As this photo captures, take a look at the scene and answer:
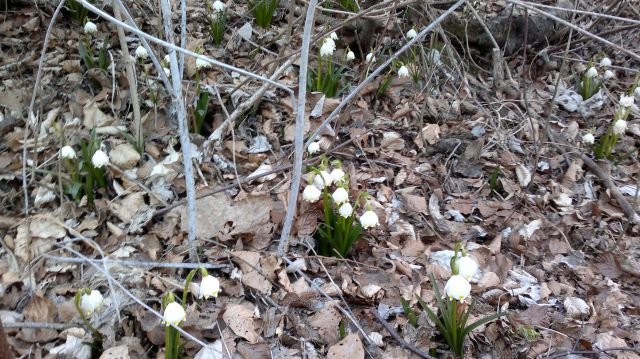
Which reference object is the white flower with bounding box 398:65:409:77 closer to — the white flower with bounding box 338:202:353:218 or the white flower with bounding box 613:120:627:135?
the white flower with bounding box 613:120:627:135

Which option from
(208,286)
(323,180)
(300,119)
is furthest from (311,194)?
(208,286)

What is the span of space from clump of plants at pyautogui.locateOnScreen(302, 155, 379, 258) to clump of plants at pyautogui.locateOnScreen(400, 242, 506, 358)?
1.28 ft

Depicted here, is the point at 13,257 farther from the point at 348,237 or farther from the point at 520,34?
the point at 520,34

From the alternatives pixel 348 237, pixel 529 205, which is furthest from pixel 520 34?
pixel 348 237

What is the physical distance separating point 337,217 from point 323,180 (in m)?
0.18

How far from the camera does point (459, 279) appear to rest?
1733 mm

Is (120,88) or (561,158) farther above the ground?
(120,88)

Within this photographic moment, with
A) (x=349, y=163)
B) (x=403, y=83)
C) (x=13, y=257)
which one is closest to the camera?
(x=13, y=257)

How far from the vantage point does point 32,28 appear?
338 centimetres

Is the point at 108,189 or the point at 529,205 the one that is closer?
the point at 108,189

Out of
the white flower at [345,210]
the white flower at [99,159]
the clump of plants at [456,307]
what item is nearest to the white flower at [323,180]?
the white flower at [345,210]

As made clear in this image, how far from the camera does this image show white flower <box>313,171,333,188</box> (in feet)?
7.39

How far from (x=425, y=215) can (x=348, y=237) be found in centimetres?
59

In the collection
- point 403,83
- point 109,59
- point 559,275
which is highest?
point 109,59
